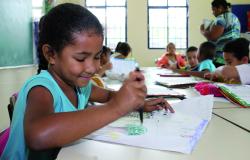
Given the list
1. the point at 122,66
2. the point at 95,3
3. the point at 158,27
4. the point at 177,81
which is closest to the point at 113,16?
the point at 95,3

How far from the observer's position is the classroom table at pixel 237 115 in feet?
2.71

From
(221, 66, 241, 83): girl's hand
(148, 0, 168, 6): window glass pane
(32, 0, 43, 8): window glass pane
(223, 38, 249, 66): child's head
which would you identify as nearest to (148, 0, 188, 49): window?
(148, 0, 168, 6): window glass pane

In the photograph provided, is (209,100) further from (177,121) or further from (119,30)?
(119,30)

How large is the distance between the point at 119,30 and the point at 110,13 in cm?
44

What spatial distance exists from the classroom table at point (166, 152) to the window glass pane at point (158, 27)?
6.20 metres

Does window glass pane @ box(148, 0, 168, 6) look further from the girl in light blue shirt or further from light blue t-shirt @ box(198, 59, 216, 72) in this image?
the girl in light blue shirt

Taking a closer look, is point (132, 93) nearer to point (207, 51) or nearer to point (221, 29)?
point (221, 29)

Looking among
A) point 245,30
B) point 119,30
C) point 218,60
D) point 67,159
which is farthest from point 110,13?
point 67,159

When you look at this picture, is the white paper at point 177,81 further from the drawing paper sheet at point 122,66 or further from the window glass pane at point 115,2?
the window glass pane at point 115,2

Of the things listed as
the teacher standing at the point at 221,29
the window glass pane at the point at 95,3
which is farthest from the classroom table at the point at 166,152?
the window glass pane at the point at 95,3

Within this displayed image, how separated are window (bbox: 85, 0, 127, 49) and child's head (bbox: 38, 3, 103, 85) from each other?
239 inches

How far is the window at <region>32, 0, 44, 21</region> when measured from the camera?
3.54 metres

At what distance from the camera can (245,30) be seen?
6.04 meters

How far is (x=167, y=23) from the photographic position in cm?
689
